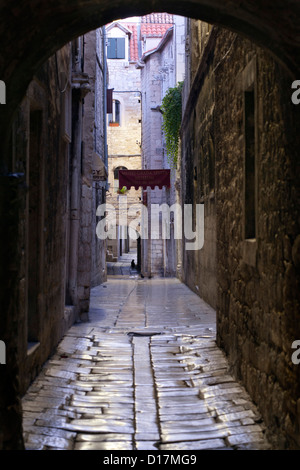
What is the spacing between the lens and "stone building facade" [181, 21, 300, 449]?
3291 mm

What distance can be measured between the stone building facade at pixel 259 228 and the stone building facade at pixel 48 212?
1535 mm

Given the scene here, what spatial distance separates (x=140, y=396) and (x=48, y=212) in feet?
7.12

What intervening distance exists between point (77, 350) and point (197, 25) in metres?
9.79

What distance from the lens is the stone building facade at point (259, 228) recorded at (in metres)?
3.29

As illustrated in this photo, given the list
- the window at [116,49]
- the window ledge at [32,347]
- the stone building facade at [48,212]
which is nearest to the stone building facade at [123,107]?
the window at [116,49]

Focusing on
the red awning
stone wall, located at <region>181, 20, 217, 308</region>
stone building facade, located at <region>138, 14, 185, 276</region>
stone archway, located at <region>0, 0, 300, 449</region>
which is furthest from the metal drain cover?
stone building facade, located at <region>138, 14, 185, 276</region>

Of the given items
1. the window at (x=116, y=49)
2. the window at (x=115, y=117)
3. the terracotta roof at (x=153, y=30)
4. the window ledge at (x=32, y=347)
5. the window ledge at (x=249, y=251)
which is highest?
the window at (x=116, y=49)

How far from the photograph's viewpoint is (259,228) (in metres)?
4.11

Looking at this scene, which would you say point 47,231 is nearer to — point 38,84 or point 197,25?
point 38,84

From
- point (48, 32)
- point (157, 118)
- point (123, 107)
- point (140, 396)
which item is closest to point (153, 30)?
point (157, 118)

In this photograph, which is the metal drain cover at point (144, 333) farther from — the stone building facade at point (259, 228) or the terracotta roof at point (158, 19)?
the terracotta roof at point (158, 19)

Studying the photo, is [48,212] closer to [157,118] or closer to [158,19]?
[157,118]

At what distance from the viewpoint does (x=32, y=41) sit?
10.4 ft

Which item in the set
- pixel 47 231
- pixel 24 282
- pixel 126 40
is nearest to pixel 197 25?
pixel 47 231
